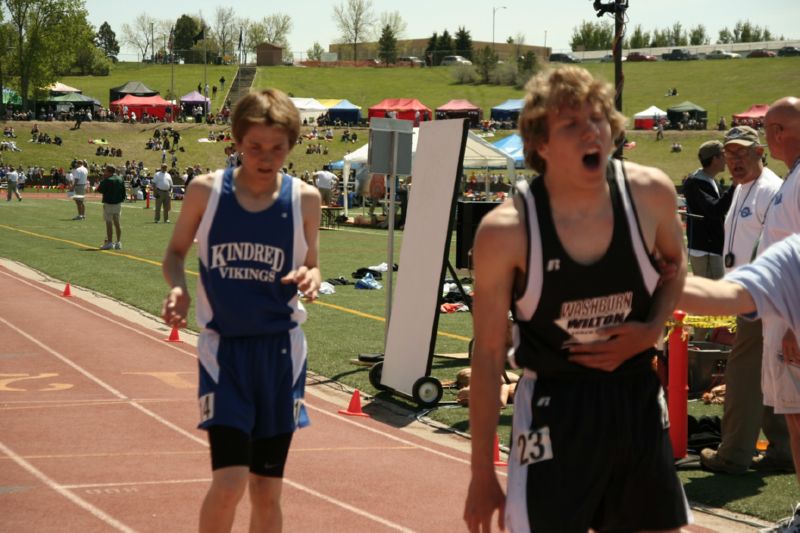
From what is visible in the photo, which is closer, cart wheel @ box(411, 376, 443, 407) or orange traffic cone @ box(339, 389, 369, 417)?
orange traffic cone @ box(339, 389, 369, 417)

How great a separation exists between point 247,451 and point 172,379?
7.50 meters

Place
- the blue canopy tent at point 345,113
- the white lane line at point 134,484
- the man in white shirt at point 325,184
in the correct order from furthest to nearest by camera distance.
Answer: the blue canopy tent at point 345,113
the man in white shirt at point 325,184
the white lane line at point 134,484

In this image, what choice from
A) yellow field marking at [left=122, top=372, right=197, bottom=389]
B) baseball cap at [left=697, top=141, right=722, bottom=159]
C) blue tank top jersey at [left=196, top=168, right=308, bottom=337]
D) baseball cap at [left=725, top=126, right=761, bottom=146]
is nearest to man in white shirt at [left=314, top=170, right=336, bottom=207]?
yellow field marking at [left=122, top=372, right=197, bottom=389]

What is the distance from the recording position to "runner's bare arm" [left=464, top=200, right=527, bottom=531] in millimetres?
3121

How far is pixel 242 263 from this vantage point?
447 cm

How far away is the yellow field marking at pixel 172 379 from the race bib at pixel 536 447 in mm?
8414

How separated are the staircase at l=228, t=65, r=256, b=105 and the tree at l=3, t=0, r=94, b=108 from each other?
643 inches

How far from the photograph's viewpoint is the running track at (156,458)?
22.3ft

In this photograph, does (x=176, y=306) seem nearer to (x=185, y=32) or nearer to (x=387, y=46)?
(x=387, y=46)

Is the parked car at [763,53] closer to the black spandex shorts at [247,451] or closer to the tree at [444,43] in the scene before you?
the tree at [444,43]

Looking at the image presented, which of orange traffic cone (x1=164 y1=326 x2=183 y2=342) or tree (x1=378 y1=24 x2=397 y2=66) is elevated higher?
tree (x1=378 y1=24 x2=397 y2=66)

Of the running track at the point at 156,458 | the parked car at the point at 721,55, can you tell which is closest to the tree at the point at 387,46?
the parked car at the point at 721,55

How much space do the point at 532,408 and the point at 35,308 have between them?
49.7 feet

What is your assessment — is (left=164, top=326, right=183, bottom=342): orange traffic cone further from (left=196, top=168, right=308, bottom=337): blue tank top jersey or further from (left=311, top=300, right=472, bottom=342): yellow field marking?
(left=196, top=168, right=308, bottom=337): blue tank top jersey
